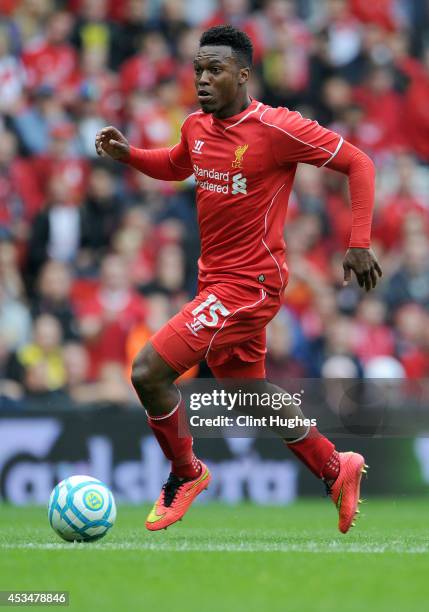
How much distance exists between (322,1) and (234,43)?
9420mm

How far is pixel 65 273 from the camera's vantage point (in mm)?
12547

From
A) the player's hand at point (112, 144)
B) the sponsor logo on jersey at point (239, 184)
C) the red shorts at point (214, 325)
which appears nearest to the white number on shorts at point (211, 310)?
the red shorts at point (214, 325)

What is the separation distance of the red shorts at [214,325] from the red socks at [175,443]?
0.27 metres

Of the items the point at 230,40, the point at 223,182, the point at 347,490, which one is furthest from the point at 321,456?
the point at 230,40

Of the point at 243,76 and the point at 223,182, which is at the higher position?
the point at 243,76

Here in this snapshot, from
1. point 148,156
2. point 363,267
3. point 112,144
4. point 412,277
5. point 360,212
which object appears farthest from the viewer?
point 412,277

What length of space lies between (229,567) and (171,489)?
140 centimetres

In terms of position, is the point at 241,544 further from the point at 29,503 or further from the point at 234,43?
the point at 29,503

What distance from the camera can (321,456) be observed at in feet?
24.8

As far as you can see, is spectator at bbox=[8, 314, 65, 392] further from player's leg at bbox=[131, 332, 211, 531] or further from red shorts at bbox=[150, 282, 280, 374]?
red shorts at bbox=[150, 282, 280, 374]

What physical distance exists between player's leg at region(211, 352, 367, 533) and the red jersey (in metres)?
0.46

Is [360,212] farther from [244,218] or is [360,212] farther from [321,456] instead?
[321,456]

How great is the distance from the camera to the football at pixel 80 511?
23.3 ft

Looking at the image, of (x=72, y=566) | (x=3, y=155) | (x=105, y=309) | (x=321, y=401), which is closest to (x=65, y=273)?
(x=105, y=309)
